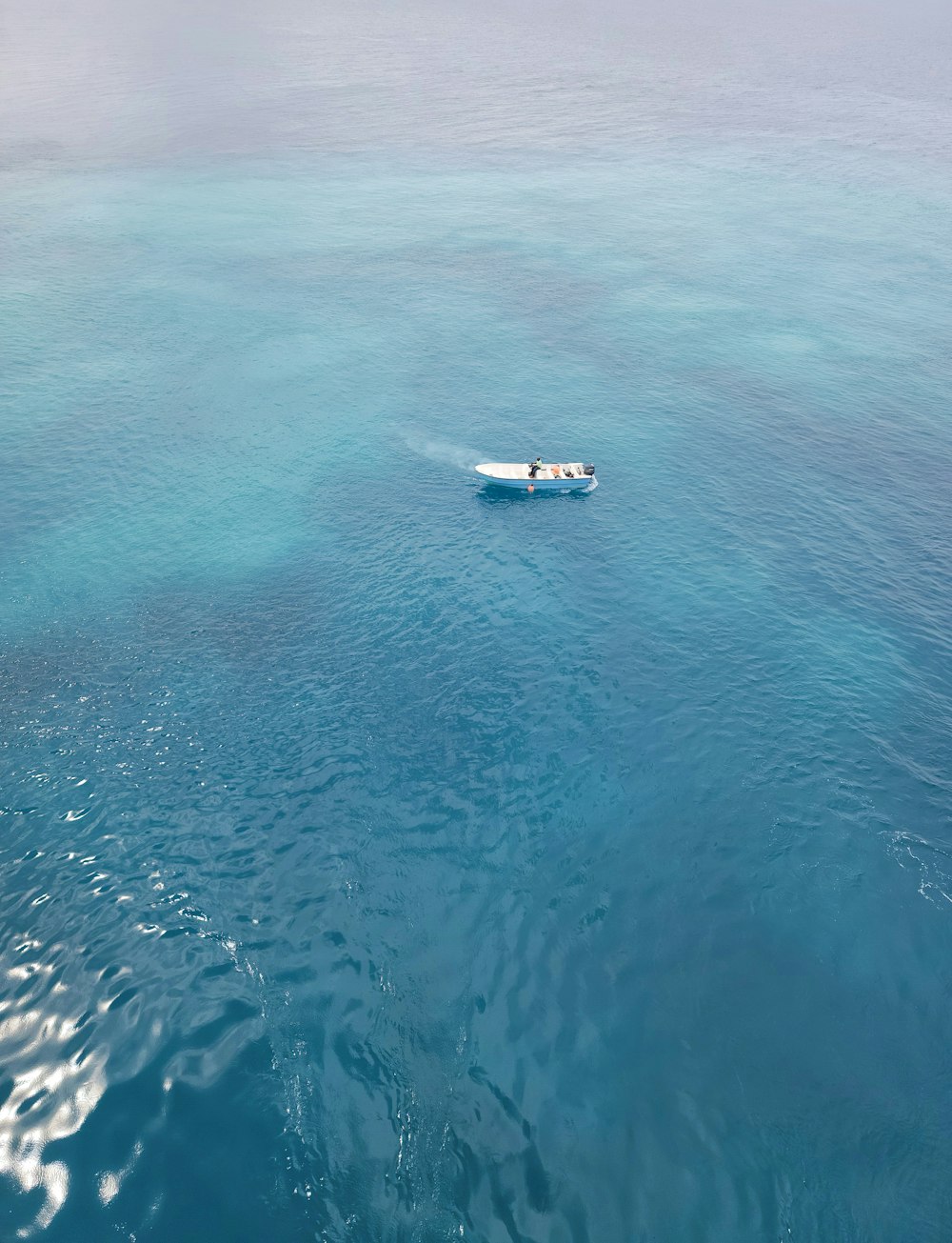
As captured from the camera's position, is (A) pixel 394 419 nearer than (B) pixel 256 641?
No

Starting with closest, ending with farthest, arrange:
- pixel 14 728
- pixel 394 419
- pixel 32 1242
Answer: pixel 32 1242, pixel 14 728, pixel 394 419

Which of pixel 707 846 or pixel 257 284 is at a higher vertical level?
pixel 257 284

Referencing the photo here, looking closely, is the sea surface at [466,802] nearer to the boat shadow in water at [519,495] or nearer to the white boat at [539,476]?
the boat shadow in water at [519,495]

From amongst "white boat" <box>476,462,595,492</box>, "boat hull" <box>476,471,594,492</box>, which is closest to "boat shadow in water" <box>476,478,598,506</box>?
"boat hull" <box>476,471,594,492</box>

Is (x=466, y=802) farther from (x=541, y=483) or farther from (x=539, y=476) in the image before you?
(x=539, y=476)

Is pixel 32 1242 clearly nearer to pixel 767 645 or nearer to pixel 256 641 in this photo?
pixel 256 641

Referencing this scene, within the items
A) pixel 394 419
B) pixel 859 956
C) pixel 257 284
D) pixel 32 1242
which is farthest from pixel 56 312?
pixel 859 956

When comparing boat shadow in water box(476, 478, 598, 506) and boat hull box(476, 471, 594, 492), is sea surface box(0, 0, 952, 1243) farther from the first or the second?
boat hull box(476, 471, 594, 492)
